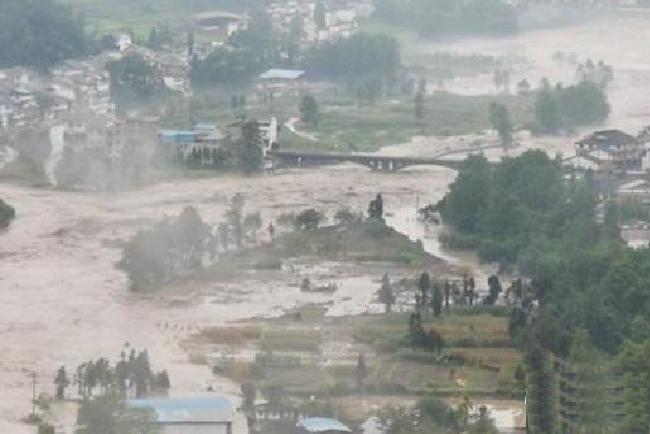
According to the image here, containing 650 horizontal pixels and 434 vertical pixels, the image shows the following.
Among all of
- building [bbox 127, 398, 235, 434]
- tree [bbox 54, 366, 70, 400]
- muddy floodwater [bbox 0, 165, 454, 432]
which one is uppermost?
building [bbox 127, 398, 235, 434]

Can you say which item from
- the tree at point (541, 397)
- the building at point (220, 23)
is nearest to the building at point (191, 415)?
the tree at point (541, 397)

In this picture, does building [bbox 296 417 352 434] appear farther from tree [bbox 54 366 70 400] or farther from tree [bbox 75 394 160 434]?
tree [bbox 54 366 70 400]

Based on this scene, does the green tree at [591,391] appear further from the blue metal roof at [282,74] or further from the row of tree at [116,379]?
the blue metal roof at [282,74]

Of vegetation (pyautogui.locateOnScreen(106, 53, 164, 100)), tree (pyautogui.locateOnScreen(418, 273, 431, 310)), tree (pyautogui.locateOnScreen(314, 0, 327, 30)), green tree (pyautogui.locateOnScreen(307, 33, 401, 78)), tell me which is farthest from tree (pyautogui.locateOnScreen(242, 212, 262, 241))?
tree (pyautogui.locateOnScreen(314, 0, 327, 30))

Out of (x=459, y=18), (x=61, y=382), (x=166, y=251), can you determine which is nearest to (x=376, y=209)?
(x=166, y=251)

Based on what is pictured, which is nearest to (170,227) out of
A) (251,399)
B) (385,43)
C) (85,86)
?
(251,399)

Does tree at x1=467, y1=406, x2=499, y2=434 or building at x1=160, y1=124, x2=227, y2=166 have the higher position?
tree at x1=467, y1=406, x2=499, y2=434

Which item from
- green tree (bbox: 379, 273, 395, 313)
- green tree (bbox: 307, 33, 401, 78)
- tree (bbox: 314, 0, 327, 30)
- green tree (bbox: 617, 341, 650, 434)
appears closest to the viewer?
green tree (bbox: 617, 341, 650, 434)

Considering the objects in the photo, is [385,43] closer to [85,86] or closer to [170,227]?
[85,86]
